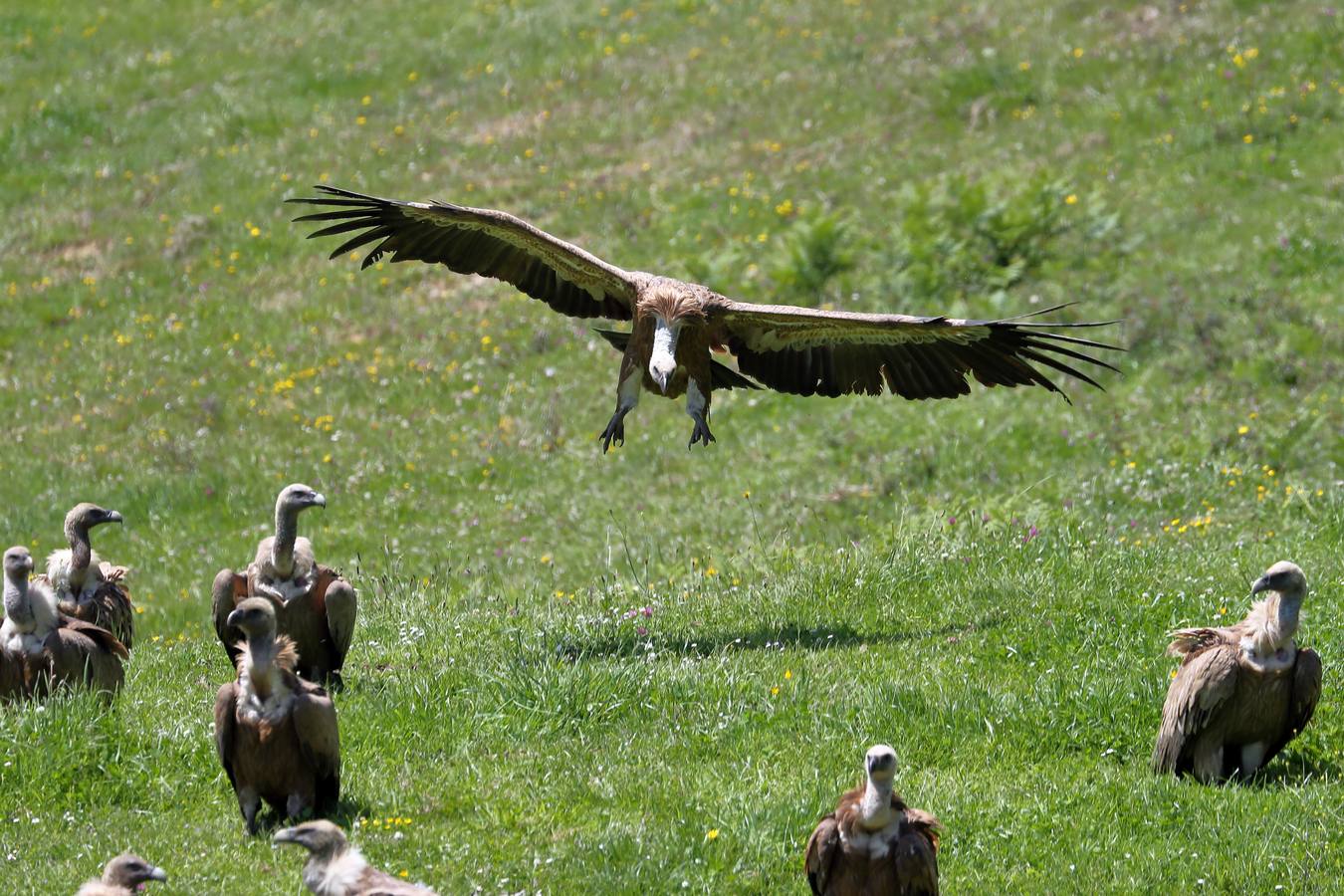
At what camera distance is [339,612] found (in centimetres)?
915

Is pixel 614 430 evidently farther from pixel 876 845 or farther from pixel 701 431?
Result: pixel 876 845

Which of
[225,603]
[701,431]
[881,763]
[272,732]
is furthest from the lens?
[701,431]

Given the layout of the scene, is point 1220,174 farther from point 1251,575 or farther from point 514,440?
point 1251,575

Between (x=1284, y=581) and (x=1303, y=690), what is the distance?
528 millimetres

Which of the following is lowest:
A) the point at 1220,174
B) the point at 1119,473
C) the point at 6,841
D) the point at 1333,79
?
the point at 6,841

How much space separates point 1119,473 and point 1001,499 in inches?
52.0

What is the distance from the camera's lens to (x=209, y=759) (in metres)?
8.16

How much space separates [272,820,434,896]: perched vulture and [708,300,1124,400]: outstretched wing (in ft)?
19.2

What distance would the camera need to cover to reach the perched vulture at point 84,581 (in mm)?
10203

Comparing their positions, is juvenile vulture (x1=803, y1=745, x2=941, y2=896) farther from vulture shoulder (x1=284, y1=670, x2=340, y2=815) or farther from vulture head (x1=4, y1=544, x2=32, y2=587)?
vulture head (x1=4, y1=544, x2=32, y2=587)

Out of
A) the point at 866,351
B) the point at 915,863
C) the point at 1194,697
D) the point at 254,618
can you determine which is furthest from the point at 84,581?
the point at 1194,697

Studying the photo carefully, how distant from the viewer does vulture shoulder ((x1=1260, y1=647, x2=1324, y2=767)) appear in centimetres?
765

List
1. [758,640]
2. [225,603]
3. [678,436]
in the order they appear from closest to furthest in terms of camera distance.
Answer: [225,603]
[758,640]
[678,436]

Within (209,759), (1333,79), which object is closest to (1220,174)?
(1333,79)
